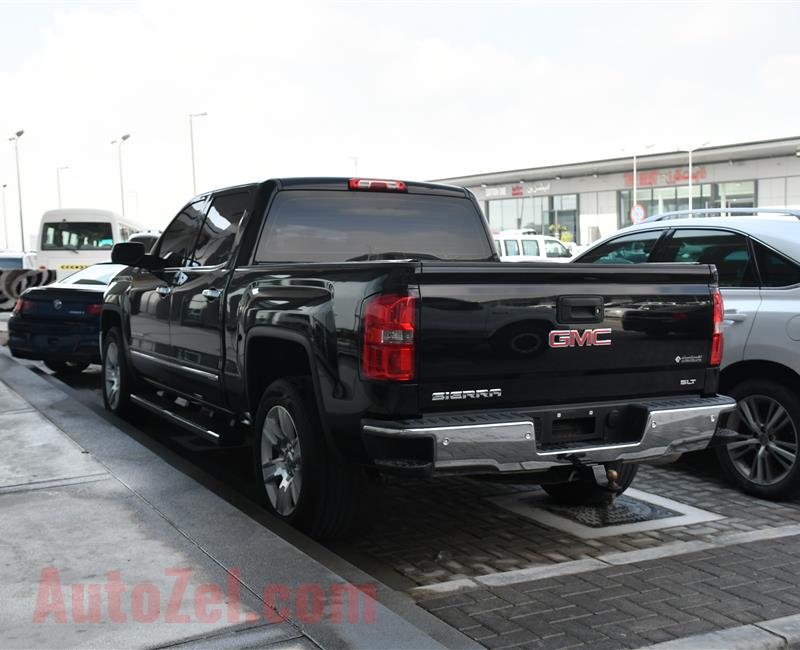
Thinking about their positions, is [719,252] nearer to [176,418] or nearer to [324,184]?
[324,184]

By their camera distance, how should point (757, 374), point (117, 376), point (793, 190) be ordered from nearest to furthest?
point (757, 374)
point (117, 376)
point (793, 190)

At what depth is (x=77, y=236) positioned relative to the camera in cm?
2933

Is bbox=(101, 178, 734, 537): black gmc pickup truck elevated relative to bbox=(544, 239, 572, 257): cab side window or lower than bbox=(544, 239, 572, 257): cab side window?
lower

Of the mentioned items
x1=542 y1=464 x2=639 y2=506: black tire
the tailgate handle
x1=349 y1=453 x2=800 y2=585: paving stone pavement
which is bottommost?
x1=349 y1=453 x2=800 y2=585: paving stone pavement

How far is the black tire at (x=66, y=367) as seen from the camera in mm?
12438

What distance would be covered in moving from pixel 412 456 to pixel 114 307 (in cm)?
491

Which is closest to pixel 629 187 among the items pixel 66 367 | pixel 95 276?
pixel 95 276

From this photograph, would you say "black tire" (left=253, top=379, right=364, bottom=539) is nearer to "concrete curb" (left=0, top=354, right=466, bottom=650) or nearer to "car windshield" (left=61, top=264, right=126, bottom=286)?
"concrete curb" (left=0, top=354, right=466, bottom=650)

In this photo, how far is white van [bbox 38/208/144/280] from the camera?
94.9ft

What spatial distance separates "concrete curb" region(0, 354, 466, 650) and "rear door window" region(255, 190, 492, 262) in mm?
1512

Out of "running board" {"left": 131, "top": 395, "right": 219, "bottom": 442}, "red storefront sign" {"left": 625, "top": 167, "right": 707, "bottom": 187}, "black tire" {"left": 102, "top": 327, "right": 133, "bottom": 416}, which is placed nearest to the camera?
"running board" {"left": 131, "top": 395, "right": 219, "bottom": 442}

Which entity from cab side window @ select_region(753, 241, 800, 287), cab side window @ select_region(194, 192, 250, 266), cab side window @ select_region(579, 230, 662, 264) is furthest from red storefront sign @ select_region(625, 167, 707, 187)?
cab side window @ select_region(194, 192, 250, 266)

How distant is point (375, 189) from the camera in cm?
646

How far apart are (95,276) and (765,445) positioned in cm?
912
